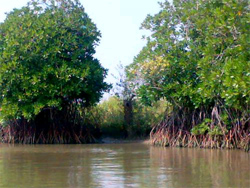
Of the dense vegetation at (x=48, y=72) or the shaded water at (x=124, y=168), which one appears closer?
the shaded water at (x=124, y=168)

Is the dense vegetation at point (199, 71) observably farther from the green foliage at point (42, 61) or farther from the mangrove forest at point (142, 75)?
the green foliage at point (42, 61)

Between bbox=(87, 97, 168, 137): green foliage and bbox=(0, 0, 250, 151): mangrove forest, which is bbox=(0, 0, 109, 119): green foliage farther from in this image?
bbox=(87, 97, 168, 137): green foliage

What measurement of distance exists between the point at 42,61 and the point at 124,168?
8011 mm

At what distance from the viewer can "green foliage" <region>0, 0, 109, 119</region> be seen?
1727 centimetres

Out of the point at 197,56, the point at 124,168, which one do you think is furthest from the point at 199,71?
the point at 124,168

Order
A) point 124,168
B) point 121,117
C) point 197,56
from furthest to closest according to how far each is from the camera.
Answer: point 121,117 → point 197,56 → point 124,168

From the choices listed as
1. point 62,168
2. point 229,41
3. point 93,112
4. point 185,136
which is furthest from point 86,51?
point 62,168

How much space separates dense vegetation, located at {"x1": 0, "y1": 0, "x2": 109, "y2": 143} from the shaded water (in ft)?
9.40

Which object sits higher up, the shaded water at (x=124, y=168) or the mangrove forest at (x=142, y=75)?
the mangrove forest at (x=142, y=75)

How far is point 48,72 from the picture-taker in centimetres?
1741

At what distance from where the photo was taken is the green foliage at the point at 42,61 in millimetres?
17266

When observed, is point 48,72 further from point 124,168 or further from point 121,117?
point 124,168

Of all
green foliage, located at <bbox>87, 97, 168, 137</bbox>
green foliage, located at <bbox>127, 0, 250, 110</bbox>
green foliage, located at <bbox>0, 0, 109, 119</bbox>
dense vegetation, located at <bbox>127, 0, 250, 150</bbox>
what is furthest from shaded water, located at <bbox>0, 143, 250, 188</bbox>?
green foliage, located at <bbox>87, 97, 168, 137</bbox>

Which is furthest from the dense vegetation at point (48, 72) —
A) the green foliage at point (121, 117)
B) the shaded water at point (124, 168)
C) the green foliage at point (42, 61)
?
the shaded water at point (124, 168)
